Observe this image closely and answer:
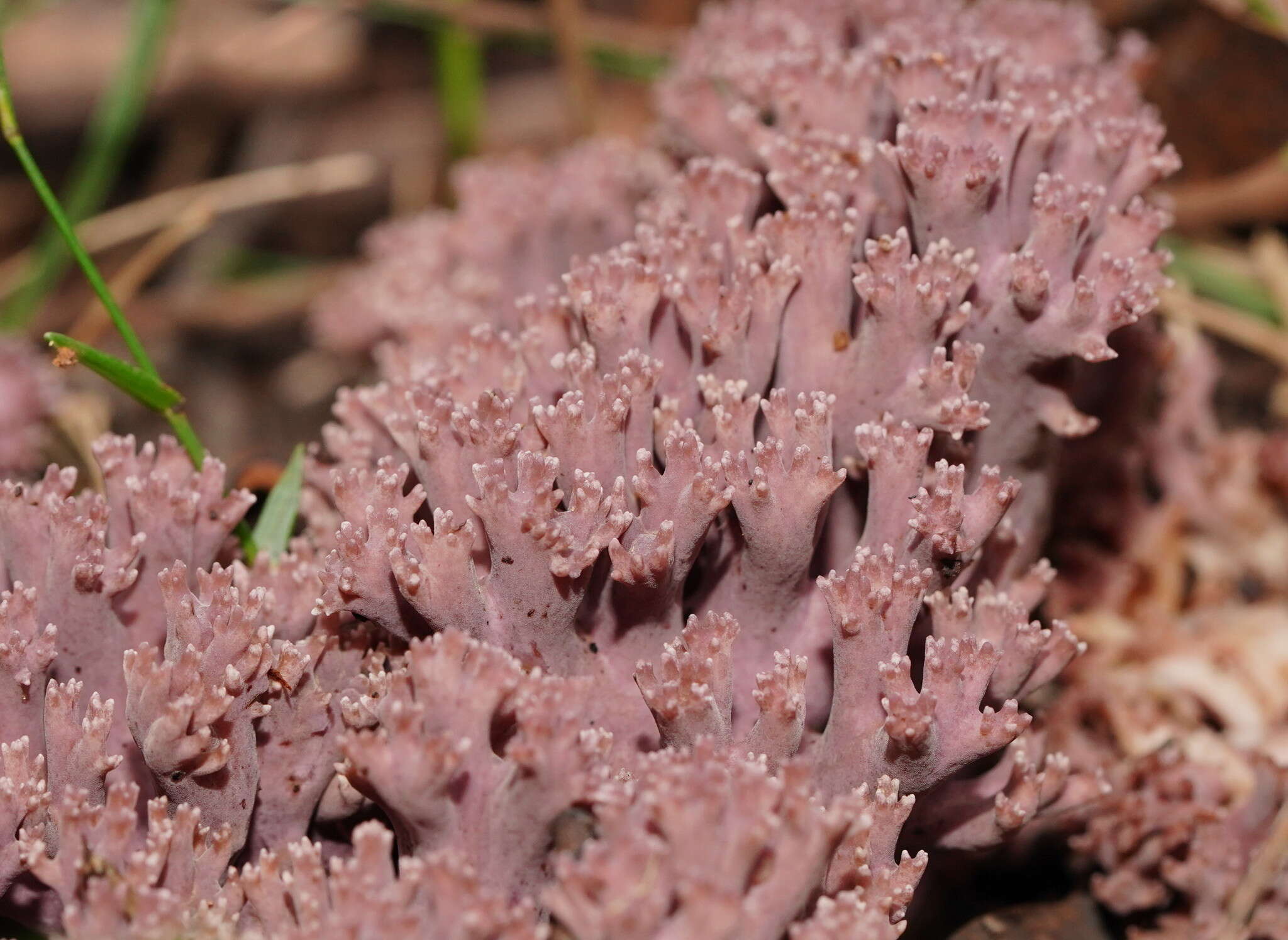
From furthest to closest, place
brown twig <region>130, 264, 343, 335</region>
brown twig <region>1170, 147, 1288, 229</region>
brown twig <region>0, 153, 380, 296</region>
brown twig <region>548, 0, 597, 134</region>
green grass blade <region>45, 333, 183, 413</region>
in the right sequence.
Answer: brown twig <region>130, 264, 343, 335</region> → brown twig <region>548, 0, 597, 134</region> → brown twig <region>1170, 147, 1288, 229</region> → brown twig <region>0, 153, 380, 296</region> → green grass blade <region>45, 333, 183, 413</region>

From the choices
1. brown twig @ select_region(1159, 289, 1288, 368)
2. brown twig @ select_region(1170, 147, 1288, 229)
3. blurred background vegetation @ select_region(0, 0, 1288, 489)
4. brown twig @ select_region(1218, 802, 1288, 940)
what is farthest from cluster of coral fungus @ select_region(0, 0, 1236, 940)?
brown twig @ select_region(1170, 147, 1288, 229)

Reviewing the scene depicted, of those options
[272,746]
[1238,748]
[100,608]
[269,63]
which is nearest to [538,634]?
[272,746]

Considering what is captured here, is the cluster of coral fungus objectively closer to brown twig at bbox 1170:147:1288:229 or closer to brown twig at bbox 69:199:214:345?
brown twig at bbox 69:199:214:345

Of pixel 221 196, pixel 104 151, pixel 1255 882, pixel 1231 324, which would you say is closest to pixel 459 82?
pixel 221 196

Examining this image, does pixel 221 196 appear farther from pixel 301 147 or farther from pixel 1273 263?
pixel 1273 263

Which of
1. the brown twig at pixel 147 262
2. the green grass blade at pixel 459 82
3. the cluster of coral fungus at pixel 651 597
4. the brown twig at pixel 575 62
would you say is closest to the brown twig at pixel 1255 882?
the cluster of coral fungus at pixel 651 597
